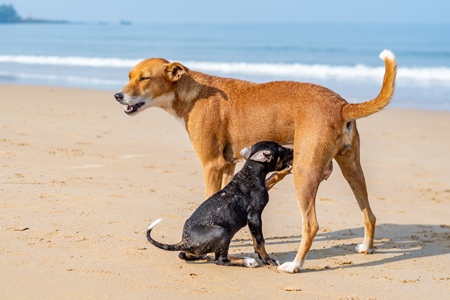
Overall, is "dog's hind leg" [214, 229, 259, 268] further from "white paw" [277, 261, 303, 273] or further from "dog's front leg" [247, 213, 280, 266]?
"white paw" [277, 261, 303, 273]

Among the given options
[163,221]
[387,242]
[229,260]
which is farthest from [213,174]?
[387,242]

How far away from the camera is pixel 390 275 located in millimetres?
5934

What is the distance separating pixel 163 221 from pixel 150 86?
1464 millimetres

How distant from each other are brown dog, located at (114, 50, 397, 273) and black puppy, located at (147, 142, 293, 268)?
24cm

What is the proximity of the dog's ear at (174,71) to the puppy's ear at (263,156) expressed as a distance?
1228mm

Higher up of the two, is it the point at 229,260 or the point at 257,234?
the point at 257,234

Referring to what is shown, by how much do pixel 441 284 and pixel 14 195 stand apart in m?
4.46

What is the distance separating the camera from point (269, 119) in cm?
638

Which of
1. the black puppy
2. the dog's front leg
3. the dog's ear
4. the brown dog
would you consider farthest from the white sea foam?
the dog's front leg

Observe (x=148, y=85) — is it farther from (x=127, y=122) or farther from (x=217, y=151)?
(x=127, y=122)

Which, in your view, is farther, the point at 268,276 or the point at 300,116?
the point at 300,116

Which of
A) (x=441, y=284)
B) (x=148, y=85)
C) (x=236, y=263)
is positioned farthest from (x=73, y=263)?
(x=441, y=284)

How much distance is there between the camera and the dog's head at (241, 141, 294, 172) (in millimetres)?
6078

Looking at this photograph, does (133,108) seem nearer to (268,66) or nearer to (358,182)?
(358,182)
